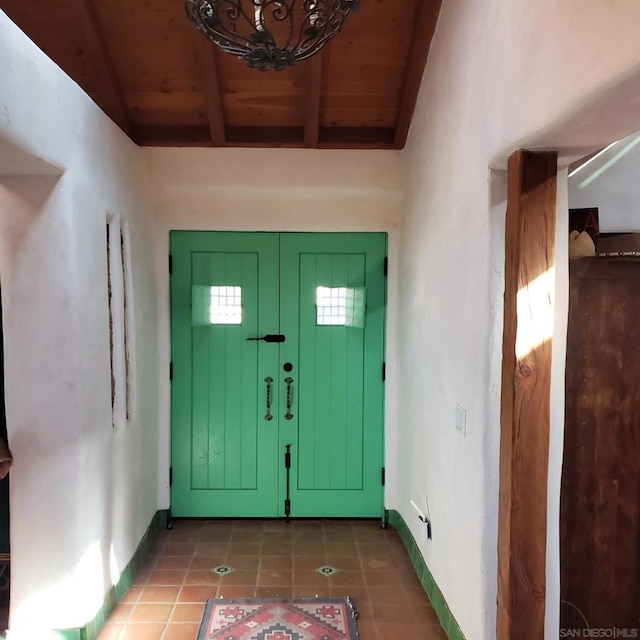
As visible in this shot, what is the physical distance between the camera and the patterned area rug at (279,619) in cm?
238

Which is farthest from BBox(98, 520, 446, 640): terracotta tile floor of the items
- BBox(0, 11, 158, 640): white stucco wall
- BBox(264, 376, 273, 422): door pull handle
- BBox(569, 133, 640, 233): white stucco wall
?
BBox(569, 133, 640, 233): white stucco wall

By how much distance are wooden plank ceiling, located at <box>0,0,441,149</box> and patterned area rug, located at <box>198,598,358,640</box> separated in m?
2.69

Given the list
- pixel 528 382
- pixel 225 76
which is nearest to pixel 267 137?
pixel 225 76

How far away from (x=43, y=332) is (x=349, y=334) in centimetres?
195

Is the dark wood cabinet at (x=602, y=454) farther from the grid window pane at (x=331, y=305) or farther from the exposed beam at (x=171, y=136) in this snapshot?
the exposed beam at (x=171, y=136)

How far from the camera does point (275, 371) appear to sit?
3.56 meters

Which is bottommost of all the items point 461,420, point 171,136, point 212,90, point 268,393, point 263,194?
point 268,393

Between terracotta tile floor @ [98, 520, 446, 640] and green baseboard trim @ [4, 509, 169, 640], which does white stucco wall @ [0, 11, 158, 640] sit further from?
terracotta tile floor @ [98, 520, 446, 640]

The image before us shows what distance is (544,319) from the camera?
1.70m

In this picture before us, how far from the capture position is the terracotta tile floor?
2.48 meters

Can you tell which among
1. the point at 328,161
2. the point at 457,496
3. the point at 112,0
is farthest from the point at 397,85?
the point at 457,496

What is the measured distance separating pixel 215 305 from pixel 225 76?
1.43m

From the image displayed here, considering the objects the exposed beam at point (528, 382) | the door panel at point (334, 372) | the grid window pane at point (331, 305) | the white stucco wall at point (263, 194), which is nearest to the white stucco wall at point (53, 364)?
the white stucco wall at point (263, 194)

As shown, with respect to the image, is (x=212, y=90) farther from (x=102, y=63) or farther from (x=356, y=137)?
(x=356, y=137)
